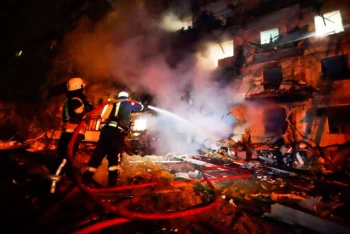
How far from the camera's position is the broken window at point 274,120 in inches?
588

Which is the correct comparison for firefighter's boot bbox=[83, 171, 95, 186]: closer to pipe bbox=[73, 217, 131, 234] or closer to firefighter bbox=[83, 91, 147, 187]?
firefighter bbox=[83, 91, 147, 187]

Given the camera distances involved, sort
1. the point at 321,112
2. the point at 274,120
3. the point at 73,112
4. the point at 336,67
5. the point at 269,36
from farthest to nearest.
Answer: the point at 269,36 → the point at 274,120 → the point at 336,67 → the point at 321,112 → the point at 73,112

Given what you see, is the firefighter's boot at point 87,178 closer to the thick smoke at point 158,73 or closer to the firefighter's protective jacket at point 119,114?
the firefighter's protective jacket at point 119,114

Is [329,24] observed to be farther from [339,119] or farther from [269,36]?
[339,119]

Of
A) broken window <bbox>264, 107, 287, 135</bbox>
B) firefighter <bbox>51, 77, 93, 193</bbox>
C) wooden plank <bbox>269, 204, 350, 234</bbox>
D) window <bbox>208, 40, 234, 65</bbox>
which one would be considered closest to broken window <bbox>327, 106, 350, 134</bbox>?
broken window <bbox>264, 107, 287, 135</bbox>

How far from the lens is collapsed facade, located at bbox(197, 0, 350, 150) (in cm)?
1352

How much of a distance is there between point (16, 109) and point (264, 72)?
717 inches

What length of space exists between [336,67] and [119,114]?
16.6m

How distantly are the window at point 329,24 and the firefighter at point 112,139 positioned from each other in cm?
1691

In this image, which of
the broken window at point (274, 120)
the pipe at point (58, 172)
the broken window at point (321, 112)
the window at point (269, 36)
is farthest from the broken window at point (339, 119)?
the pipe at point (58, 172)

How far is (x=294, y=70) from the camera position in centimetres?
1485

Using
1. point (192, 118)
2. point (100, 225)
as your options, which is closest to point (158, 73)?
point (192, 118)

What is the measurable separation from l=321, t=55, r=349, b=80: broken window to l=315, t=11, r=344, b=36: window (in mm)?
1998

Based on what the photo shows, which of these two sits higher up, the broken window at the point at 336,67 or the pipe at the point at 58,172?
the broken window at the point at 336,67
